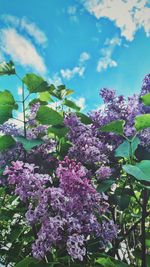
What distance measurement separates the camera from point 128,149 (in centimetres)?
147

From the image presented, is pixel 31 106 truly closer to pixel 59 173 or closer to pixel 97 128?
pixel 97 128

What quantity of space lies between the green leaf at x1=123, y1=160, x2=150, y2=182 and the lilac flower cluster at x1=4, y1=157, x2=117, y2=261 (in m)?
0.14

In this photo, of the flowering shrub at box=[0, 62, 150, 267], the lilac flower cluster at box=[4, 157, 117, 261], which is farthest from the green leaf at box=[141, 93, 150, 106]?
the lilac flower cluster at box=[4, 157, 117, 261]

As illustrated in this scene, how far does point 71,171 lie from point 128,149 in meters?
0.33

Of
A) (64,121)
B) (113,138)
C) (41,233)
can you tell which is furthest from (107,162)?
(41,233)

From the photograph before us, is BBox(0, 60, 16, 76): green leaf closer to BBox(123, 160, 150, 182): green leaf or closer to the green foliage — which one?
the green foliage

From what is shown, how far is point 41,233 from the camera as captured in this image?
3.82 ft

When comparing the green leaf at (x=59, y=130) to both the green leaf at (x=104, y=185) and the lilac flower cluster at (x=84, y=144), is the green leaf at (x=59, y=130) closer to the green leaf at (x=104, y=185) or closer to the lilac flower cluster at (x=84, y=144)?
the lilac flower cluster at (x=84, y=144)

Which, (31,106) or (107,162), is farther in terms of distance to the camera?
(31,106)

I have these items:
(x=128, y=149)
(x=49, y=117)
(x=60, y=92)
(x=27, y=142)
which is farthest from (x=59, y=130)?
(x=60, y=92)

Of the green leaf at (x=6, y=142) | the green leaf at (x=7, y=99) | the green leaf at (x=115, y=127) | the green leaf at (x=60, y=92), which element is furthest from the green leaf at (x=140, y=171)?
the green leaf at (x=60, y=92)

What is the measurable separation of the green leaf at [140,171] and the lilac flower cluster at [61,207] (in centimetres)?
14

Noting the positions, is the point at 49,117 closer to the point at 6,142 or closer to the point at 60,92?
the point at 6,142

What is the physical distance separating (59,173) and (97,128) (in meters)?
0.52
